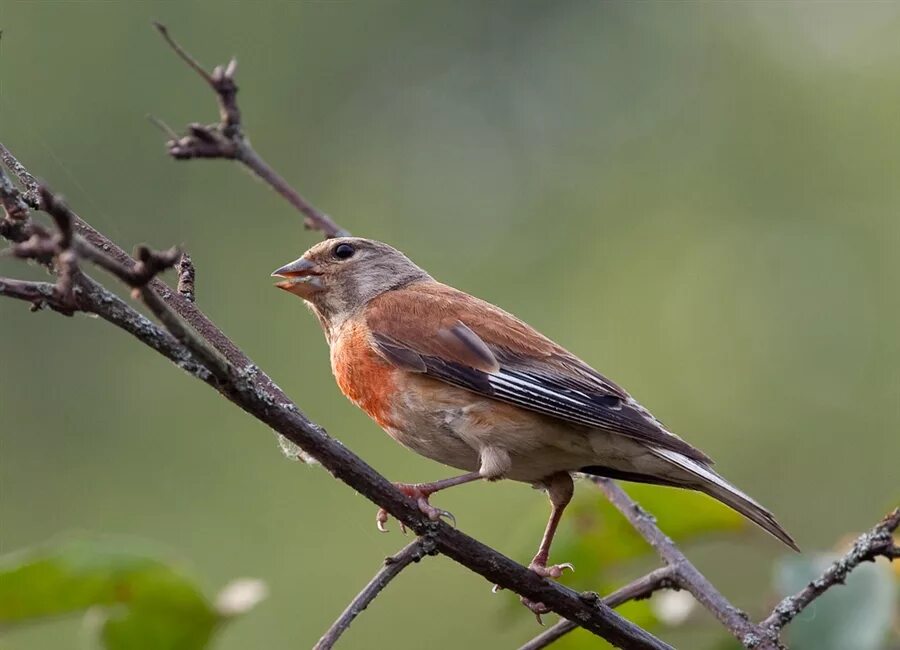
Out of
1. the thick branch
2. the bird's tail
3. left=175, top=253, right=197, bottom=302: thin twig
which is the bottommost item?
the thick branch

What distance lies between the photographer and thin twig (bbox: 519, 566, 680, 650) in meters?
3.31

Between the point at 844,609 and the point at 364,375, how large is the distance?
185 centimetres

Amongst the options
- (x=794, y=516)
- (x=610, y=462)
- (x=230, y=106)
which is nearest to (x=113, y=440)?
(x=794, y=516)

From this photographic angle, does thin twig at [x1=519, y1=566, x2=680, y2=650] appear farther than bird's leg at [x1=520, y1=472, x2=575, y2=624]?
No

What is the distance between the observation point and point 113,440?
32.5 ft

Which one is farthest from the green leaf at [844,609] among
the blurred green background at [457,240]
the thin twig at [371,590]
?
the blurred green background at [457,240]

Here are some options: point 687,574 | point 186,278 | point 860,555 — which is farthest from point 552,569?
point 186,278

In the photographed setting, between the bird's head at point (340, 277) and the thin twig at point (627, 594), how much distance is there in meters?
1.93

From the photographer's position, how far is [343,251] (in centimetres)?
535

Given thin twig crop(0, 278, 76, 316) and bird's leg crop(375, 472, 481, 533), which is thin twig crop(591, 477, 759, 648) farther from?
thin twig crop(0, 278, 76, 316)

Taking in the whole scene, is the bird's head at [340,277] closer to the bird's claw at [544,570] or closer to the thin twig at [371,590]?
the bird's claw at [544,570]

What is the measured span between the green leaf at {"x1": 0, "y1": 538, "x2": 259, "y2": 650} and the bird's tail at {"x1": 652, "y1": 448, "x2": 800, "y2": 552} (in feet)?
4.91

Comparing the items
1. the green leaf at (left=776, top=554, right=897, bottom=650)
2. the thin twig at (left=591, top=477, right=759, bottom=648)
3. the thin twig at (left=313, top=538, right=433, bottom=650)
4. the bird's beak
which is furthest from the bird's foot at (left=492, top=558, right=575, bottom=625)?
the bird's beak

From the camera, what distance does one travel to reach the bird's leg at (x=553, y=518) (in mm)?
4020
